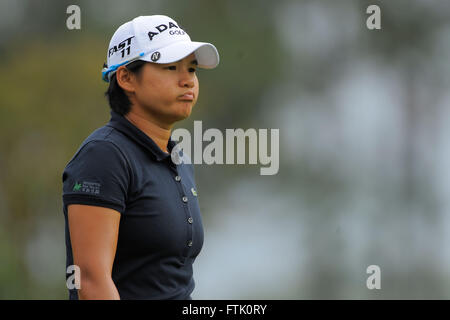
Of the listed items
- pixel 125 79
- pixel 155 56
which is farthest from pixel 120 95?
pixel 155 56

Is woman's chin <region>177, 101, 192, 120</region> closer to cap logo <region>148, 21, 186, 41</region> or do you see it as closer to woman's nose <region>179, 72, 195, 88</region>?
woman's nose <region>179, 72, 195, 88</region>

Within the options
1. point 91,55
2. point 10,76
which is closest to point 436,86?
point 91,55

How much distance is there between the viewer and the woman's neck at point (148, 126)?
1760 millimetres

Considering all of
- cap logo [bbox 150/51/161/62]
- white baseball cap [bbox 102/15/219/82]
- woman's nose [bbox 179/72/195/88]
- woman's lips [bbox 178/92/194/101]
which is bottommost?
woman's lips [bbox 178/92/194/101]

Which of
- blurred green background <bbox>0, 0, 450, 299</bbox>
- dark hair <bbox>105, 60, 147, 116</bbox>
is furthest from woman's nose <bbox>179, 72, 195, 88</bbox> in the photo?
blurred green background <bbox>0, 0, 450, 299</bbox>

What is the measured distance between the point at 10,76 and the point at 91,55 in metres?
0.60

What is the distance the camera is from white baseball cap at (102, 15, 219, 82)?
1736 mm

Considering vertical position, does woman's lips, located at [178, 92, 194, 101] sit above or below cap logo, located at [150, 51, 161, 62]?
below

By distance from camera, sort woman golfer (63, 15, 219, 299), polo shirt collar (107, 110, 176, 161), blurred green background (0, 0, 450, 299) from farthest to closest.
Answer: blurred green background (0, 0, 450, 299), polo shirt collar (107, 110, 176, 161), woman golfer (63, 15, 219, 299)

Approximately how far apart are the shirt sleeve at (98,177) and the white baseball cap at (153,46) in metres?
0.28

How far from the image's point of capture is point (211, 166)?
197 inches

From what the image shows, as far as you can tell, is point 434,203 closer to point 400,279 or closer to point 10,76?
point 400,279

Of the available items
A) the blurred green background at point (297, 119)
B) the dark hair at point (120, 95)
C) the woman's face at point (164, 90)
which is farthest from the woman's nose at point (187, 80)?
the blurred green background at point (297, 119)
